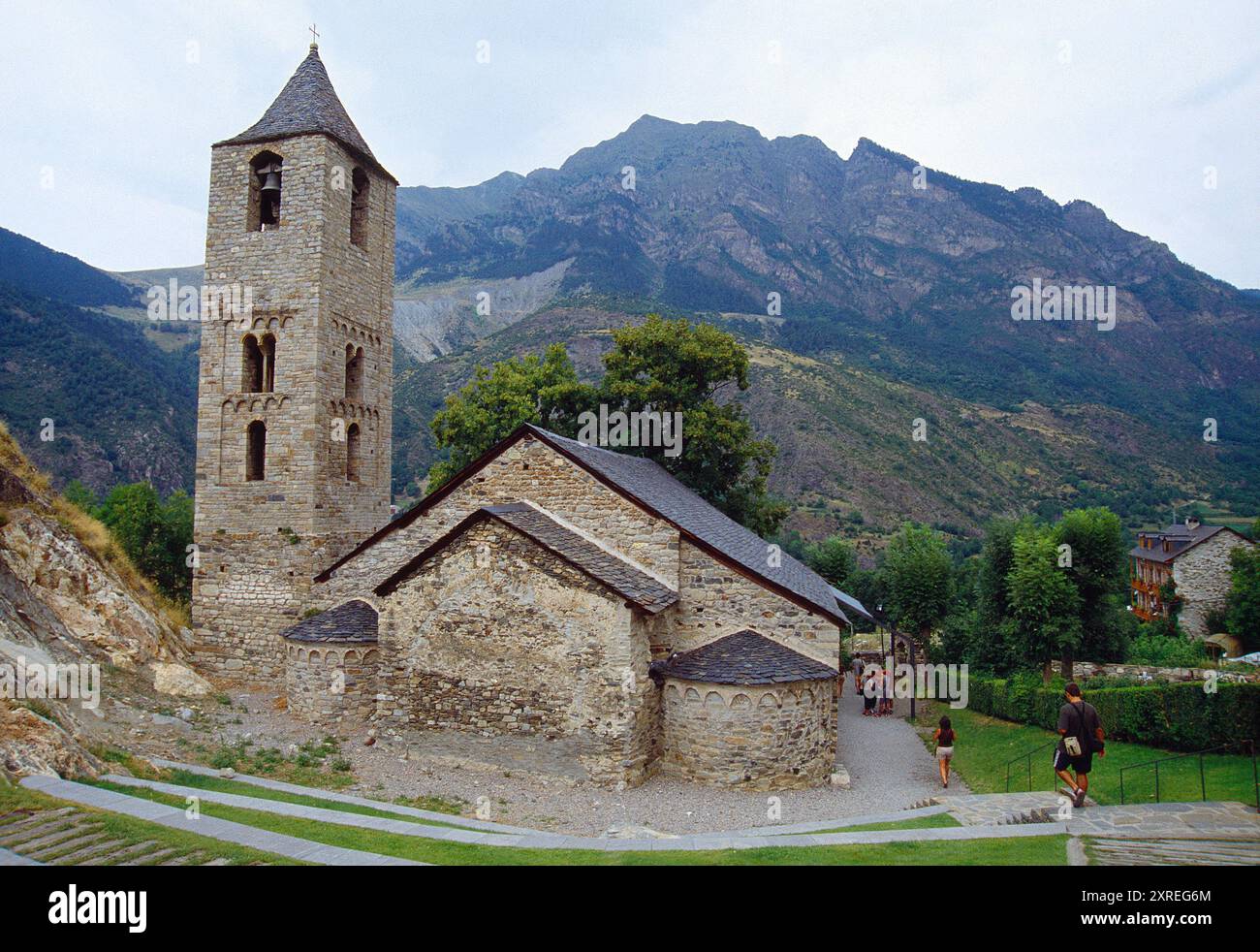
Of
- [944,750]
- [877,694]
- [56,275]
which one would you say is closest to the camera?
[944,750]

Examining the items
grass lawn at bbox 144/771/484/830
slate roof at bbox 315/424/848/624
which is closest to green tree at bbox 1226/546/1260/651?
slate roof at bbox 315/424/848/624

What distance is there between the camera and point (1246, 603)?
39.4 m

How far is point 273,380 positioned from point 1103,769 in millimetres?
22657

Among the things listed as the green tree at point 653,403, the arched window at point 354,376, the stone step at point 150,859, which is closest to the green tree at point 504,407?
the green tree at point 653,403

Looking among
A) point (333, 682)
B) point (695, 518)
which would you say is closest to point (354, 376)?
point (333, 682)

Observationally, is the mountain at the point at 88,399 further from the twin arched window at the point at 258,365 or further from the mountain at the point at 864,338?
the twin arched window at the point at 258,365

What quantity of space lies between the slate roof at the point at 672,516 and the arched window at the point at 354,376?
18.0ft

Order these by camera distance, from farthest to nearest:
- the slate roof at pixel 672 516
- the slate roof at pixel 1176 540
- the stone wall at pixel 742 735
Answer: the slate roof at pixel 1176 540, the slate roof at pixel 672 516, the stone wall at pixel 742 735

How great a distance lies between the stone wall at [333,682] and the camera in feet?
58.9

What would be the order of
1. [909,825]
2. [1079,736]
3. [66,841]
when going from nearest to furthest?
[66,841]
[909,825]
[1079,736]

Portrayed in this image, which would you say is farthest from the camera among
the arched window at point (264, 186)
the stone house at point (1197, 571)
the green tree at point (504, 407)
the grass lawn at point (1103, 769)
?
the stone house at point (1197, 571)

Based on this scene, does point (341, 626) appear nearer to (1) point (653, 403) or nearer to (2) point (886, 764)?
(2) point (886, 764)
